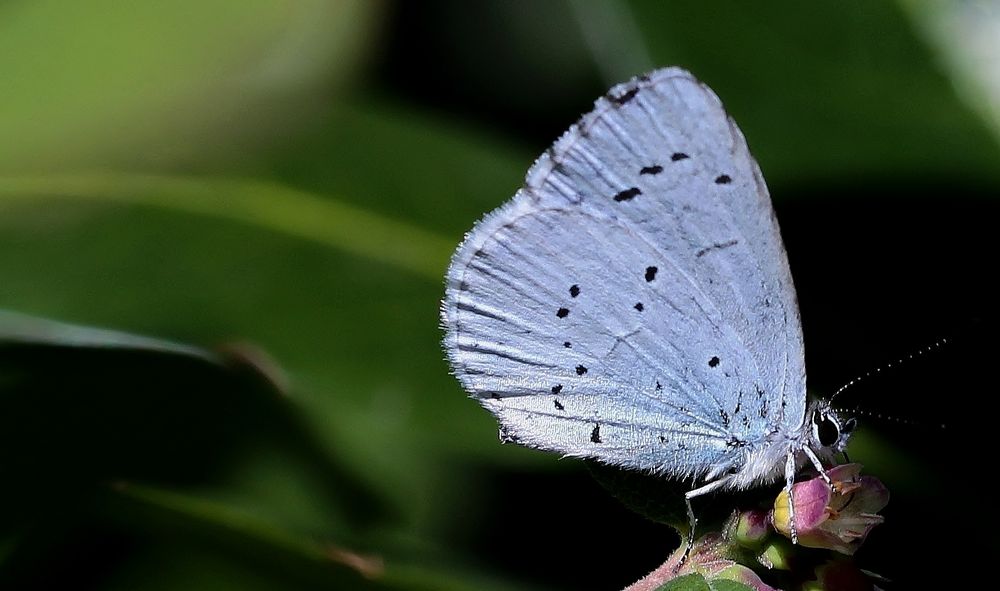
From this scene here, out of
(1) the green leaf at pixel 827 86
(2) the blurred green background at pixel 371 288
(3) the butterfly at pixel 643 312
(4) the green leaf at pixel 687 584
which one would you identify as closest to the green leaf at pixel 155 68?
(2) the blurred green background at pixel 371 288

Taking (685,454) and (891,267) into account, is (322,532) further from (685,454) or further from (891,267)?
(891,267)

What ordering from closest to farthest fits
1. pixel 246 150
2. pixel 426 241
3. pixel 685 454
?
pixel 685 454 < pixel 426 241 < pixel 246 150

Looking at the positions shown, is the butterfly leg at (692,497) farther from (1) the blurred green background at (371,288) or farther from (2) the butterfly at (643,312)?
(1) the blurred green background at (371,288)

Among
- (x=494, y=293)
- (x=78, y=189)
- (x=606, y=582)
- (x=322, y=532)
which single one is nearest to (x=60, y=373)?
(x=78, y=189)

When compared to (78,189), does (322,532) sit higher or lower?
lower

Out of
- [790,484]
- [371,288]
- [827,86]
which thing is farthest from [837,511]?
[827,86]

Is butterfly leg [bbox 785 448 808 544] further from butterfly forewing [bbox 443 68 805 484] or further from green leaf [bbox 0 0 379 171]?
green leaf [bbox 0 0 379 171]

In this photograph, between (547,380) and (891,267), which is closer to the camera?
(547,380)

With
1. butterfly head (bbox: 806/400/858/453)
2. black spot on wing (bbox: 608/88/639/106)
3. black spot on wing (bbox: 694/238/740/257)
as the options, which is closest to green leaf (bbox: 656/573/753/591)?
butterfly head (bbox: 806/400/858/453)
